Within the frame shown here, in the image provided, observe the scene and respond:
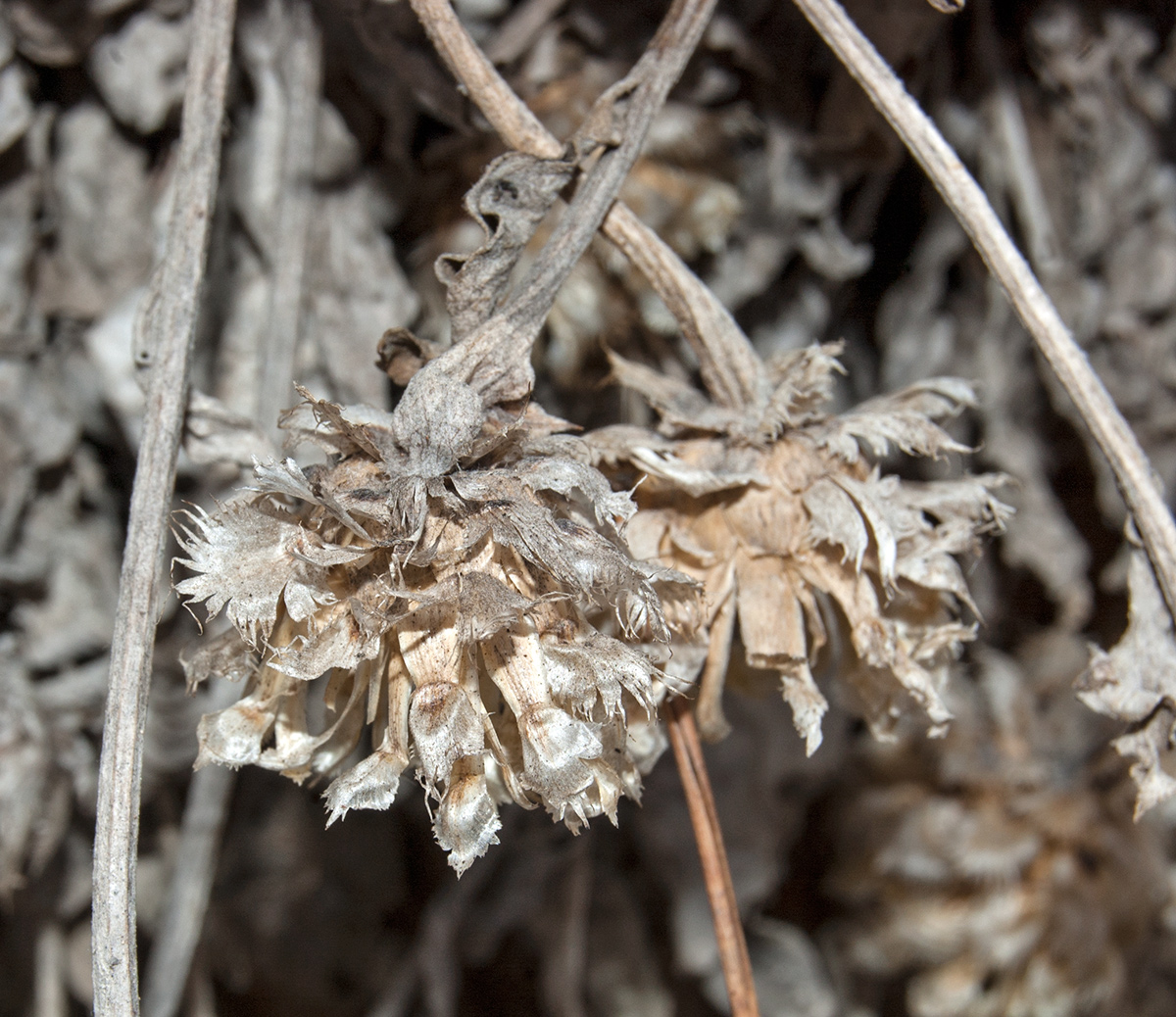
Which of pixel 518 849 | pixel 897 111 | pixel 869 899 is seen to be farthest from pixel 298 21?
pixel 869 899

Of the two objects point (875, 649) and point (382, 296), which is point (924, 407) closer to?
point (875, 649)

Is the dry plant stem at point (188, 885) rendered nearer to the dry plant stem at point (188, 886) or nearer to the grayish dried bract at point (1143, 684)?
the dry plant stem at point (188, 886)

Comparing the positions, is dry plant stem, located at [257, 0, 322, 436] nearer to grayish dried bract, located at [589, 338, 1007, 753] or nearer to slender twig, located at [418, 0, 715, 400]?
slender twig, located at [418, 0, 715, 400]

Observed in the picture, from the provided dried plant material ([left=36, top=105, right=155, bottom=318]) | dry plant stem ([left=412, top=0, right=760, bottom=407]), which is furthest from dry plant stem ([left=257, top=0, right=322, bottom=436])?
dry plant stem ([left=412, top=0, right=760, bottom=407])

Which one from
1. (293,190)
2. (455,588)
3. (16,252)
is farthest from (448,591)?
(16,252)

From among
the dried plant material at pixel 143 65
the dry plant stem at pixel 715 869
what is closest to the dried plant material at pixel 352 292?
the dried plant material at pixel 143 65
